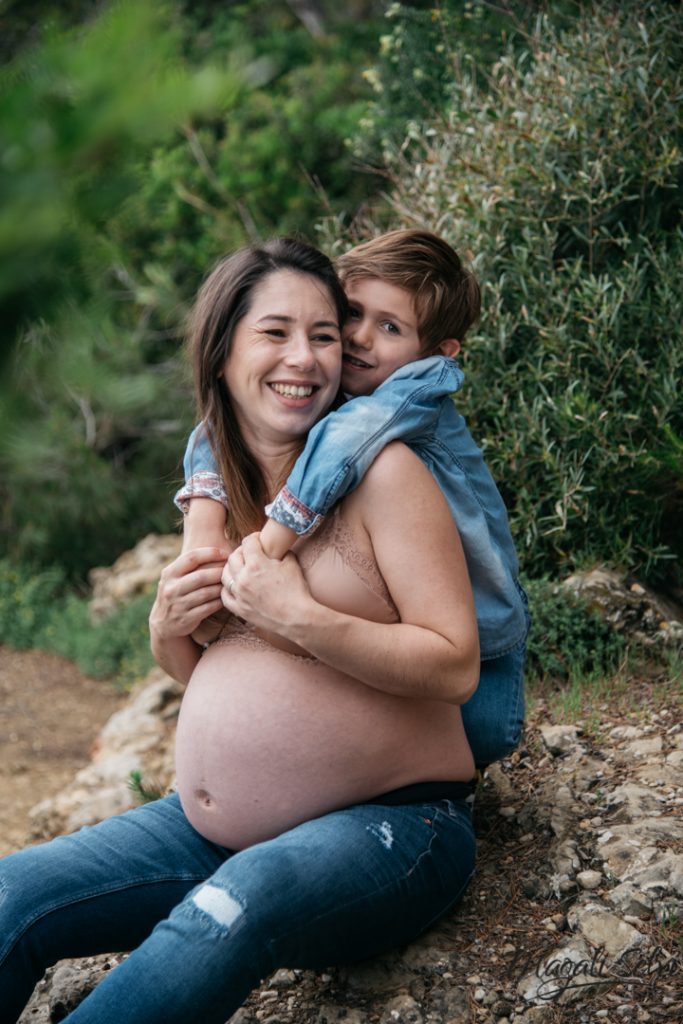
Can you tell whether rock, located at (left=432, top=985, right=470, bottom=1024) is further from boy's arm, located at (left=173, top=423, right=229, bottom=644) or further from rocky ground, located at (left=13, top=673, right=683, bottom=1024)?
boy's arm, located at (left=173, top=423, right=229, bottom=644)

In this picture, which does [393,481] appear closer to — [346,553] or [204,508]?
[346,553]

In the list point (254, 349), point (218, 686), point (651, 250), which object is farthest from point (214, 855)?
point (651, 250)

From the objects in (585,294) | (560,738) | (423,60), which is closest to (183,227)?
(423,60)

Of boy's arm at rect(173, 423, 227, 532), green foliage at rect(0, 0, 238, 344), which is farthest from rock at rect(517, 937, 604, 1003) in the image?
green foliage at rect(0, 0, 238, 344)

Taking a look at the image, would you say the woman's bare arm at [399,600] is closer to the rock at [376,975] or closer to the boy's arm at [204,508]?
the boy's arm at [204,508]

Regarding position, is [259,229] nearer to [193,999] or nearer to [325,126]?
[325,126]

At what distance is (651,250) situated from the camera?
3.97 meters

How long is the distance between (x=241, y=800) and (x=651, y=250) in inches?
110

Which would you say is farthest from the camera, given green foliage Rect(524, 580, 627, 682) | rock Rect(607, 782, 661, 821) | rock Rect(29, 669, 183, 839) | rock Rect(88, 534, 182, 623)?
rock Rect(88, 534, 182, 623)

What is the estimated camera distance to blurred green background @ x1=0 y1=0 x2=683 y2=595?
703 mm

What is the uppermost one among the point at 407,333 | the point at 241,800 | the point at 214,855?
the point at 407,333

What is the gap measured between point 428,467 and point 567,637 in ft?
5.69

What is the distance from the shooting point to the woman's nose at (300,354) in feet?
7.28

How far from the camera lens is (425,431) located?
2230 mm
